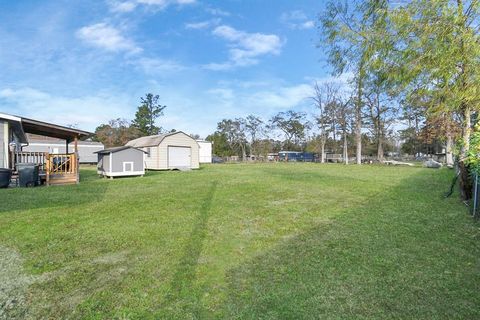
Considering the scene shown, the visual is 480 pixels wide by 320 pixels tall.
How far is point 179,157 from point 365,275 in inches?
765

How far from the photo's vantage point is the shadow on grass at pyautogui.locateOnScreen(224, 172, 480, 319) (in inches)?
84.2

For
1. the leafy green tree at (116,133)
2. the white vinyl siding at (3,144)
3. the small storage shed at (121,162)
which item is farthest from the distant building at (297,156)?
the white vinyl siding at (3,144)

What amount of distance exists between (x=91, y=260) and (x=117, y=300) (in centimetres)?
113

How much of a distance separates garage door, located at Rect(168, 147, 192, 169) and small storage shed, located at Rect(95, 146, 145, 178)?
5960mm

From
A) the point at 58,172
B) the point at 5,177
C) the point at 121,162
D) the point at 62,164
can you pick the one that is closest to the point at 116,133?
the point at 121,162

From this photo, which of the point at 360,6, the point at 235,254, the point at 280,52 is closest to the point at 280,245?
the point at 235,254

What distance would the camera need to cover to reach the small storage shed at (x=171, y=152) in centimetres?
2020

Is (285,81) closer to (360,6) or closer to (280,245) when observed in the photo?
(360,6)

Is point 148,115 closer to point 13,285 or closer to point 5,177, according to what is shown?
point 5,177

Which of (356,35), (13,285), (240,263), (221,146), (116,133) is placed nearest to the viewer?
(13,285)

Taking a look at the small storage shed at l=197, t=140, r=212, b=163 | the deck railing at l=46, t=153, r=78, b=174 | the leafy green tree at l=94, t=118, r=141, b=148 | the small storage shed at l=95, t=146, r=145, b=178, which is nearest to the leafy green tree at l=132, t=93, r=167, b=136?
the leafy green tree at l=94, t=118, r=141, b=148

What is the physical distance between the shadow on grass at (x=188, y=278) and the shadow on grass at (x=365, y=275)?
0.32 metres

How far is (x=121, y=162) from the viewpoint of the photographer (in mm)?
13711

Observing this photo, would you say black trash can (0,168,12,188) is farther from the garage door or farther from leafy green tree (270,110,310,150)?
leafy green tree (270,110,310,150)
